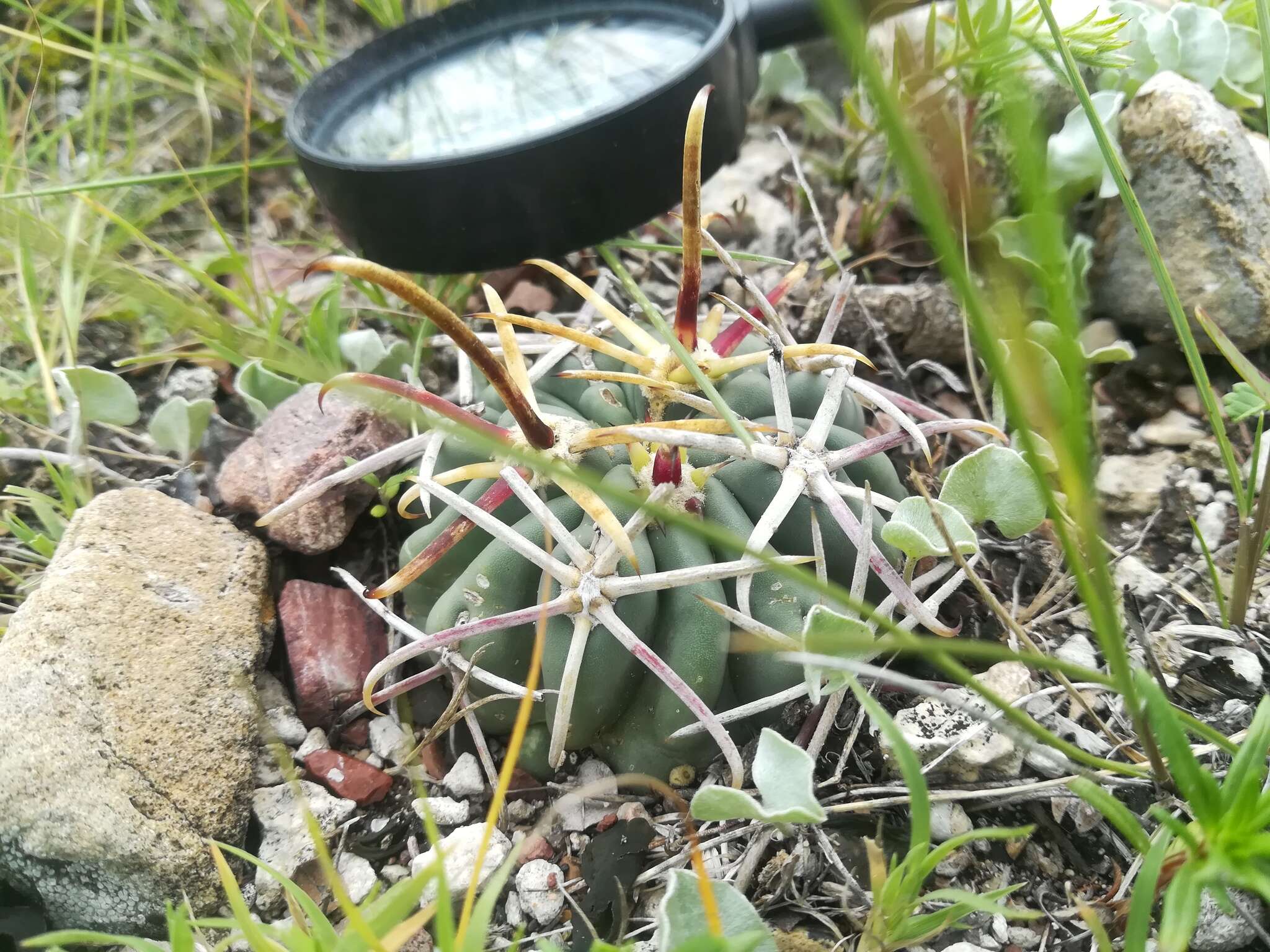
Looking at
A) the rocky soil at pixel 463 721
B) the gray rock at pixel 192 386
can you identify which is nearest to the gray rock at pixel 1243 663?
the rocky soil at pixel 463 721

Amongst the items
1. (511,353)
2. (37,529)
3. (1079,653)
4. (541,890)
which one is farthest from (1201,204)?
(37,529)

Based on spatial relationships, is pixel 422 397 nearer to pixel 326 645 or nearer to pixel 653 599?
pixel 653 599

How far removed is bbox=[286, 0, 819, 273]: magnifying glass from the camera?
979 mm

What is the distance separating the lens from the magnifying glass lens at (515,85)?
1172mm

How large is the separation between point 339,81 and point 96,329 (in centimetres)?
55

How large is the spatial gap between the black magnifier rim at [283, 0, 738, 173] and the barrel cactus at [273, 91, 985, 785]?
22cm

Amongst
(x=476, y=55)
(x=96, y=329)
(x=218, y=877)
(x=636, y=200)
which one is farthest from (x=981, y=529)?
(x=96, y=329)

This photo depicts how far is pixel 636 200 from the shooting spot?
106 cm

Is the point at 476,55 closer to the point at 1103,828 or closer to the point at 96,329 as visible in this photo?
the point at 96,329

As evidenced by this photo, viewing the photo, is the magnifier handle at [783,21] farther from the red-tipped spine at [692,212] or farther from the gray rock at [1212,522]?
the gray rock at [1212,522]

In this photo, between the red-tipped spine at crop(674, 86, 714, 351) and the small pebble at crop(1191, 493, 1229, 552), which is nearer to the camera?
the red-tipped spine at crop(674, 86, 714, 351)

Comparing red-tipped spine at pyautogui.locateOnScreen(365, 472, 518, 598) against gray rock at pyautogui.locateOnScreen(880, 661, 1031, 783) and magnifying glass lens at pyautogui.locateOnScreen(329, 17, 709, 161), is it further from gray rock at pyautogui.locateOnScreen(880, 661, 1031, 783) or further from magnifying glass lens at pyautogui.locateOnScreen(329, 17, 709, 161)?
magnifying glass lens at pyautogui.locateOnScreen(329, 17, 709, 161)

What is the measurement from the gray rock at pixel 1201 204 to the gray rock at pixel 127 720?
1.14 meters

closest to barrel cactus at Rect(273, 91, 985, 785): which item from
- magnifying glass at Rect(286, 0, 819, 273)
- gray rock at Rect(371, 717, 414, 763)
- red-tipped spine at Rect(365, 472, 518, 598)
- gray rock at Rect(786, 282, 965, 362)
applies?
red-tipped spine at Rect(365, 472, 518, 598)
